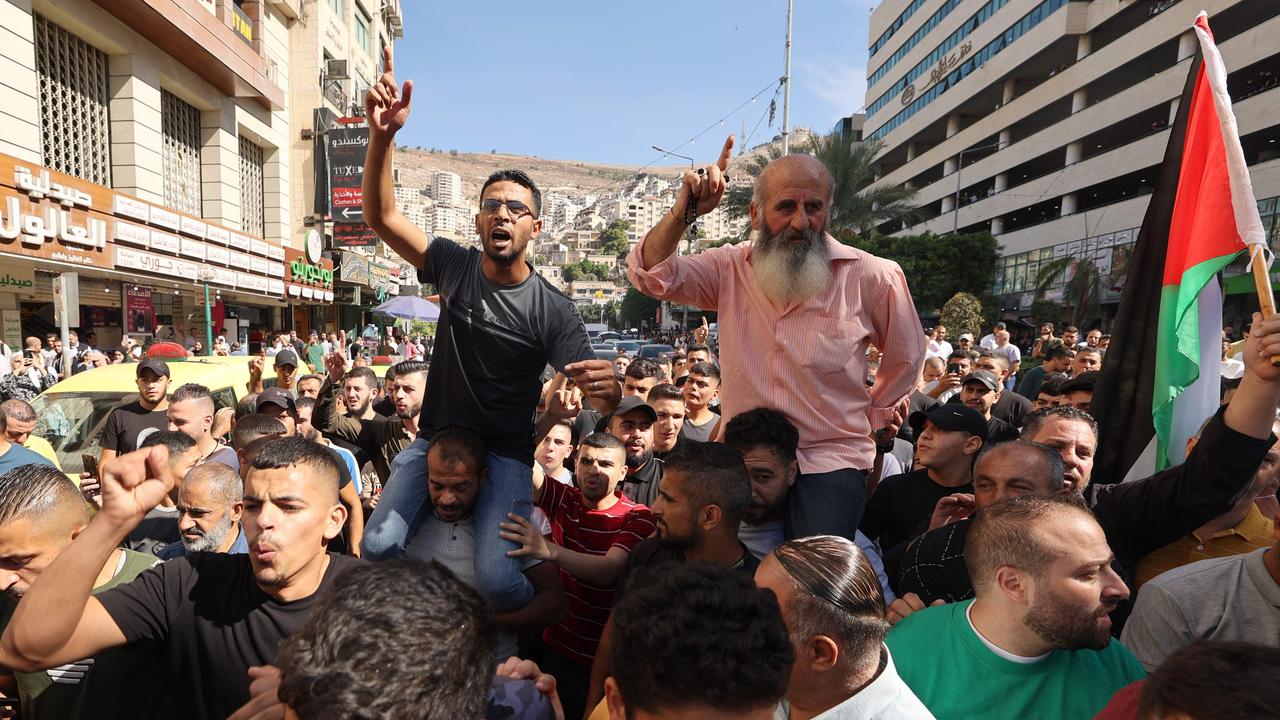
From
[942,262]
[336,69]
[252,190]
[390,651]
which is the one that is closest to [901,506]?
[390,651]

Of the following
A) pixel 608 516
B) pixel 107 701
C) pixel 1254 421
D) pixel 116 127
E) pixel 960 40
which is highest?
pixel 960 40

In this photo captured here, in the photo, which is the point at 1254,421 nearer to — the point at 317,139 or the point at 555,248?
the point at 317,139

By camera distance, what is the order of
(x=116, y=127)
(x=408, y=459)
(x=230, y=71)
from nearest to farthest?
(x=408, y=459) < (x=116, y=127) < (x=230, y=71)

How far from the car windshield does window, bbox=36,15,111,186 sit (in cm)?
994

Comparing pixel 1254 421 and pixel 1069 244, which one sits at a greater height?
pixel 1069 244

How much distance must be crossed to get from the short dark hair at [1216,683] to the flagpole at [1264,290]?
1.41 meters

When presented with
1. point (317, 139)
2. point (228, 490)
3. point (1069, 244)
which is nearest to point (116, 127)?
point (317, 139)

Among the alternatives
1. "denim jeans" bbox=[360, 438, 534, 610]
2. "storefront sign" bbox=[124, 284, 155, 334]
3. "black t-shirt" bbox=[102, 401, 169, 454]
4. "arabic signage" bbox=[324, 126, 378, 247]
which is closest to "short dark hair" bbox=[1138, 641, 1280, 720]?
"denim jeans" bbox=[360, 438, 534, 610]

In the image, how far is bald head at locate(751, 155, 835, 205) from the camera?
2.87 metres

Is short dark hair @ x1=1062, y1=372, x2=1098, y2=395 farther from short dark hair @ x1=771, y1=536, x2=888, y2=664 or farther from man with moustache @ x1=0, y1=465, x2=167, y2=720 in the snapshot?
man with moustache @ x1=0, y1=465, x2=167, y2=720

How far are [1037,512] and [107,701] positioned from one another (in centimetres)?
302

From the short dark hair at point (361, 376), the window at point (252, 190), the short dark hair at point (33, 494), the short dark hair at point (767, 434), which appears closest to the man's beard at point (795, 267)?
the short dark hair at point (767, 434)

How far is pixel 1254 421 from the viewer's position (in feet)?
7.58

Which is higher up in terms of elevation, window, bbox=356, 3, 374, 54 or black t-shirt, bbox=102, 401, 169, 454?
window, bbox=356, 3, 374, 54
